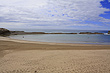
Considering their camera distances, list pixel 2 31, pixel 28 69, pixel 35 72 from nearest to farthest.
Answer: pixel 35 72, pixel 28 69, pixel 2 31

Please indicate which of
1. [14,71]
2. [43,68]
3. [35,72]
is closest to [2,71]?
[14,71]

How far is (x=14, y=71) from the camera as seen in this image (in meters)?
6.24

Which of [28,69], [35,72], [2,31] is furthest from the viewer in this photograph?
[2,31]

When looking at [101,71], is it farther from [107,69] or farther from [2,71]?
[2,71]

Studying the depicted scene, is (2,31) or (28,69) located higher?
(2,31)

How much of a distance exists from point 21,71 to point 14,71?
1.58ft

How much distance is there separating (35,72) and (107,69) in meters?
5.21

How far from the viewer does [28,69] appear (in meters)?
6.55

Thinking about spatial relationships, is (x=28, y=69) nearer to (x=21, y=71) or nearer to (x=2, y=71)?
(x=21, y=71)

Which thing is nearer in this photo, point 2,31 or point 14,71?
point 14,71

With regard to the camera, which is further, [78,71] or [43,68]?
[43,68]

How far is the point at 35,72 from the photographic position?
20.1 ft

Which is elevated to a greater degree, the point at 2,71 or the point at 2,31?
the point at 2,31

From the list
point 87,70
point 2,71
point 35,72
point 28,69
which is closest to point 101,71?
point 87,70
